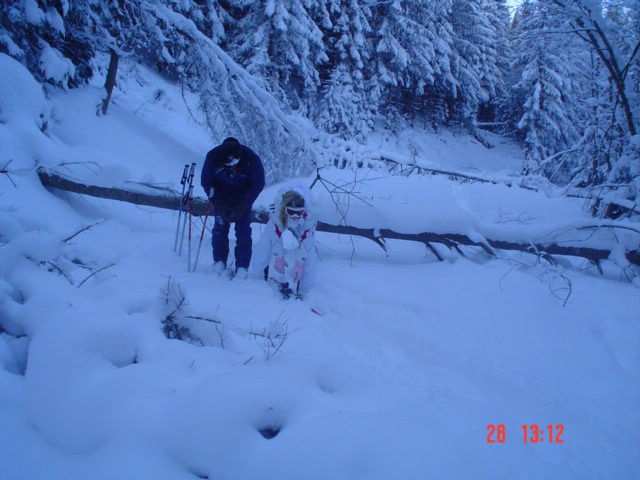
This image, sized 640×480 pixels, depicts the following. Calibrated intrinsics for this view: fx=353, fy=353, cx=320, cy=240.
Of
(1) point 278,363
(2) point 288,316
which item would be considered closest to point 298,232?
(2) point 288,316

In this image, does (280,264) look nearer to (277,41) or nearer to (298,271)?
(298,271)

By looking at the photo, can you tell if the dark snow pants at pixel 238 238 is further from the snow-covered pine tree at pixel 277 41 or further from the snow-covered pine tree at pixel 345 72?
the snow-covered pine tree at pixel 345 72

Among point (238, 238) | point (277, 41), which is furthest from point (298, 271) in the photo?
point (277, 41)

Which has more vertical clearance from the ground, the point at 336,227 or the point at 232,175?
the point at 232,175

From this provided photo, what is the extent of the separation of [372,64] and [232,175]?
56.8 ft

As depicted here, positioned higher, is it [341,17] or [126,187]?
[341,17]

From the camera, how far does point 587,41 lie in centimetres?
535

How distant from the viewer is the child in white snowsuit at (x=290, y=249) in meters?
4.26

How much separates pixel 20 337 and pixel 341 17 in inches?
714

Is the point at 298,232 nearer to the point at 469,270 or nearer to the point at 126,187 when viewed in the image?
the point at 469,270

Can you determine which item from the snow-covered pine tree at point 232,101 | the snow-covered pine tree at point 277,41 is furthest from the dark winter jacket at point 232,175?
the snow-covered pine tree at point 277,41

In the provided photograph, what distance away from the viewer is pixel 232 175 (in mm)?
4586

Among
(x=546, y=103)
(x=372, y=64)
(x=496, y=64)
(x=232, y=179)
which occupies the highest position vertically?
(x=496, y=64)

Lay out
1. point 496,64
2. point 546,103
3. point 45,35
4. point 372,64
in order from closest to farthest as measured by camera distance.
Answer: point 45,35
point 372,64
point 546,103
point 496,64
